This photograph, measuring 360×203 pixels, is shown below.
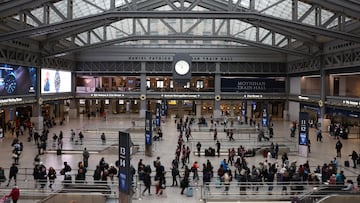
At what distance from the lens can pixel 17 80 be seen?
128 feet

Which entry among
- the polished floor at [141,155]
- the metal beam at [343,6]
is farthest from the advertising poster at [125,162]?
the metal beam at [343,6]

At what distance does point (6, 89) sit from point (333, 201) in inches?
1237

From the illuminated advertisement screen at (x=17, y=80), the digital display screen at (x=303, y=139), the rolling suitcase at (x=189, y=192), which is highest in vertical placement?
the illuminated advertisement screen at (x=17, y=80)

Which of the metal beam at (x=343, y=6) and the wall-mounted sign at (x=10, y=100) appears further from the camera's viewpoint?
the wall-mounted sign at (x=10, y=100)

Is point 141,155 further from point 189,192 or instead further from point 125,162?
point 125,162

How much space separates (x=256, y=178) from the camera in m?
17.8

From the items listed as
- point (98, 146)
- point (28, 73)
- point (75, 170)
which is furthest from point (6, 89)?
point (75, 170)

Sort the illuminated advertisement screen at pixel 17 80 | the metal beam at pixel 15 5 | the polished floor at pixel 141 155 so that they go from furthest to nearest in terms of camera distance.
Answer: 1. the illuminated advertisement screen at pixel 17 80
2. the metal beam at pixel 15 5
3. the polished floor at pixel 141 155

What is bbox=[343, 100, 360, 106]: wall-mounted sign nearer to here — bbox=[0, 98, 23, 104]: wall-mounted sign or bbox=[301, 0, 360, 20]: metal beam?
bbox=[301, 0, 360, 20]: metal beam

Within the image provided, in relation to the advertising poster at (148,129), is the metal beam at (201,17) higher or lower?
higher

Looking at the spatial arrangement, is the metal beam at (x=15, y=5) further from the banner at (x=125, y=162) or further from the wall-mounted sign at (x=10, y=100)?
the banner at (x=125, y=162)

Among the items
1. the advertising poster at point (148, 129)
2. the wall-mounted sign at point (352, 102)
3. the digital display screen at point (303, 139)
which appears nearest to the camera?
the digital display screen at point (303, 139)

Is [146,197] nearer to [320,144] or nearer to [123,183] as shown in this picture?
[123,183]

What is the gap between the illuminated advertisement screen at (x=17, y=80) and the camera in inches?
1438
